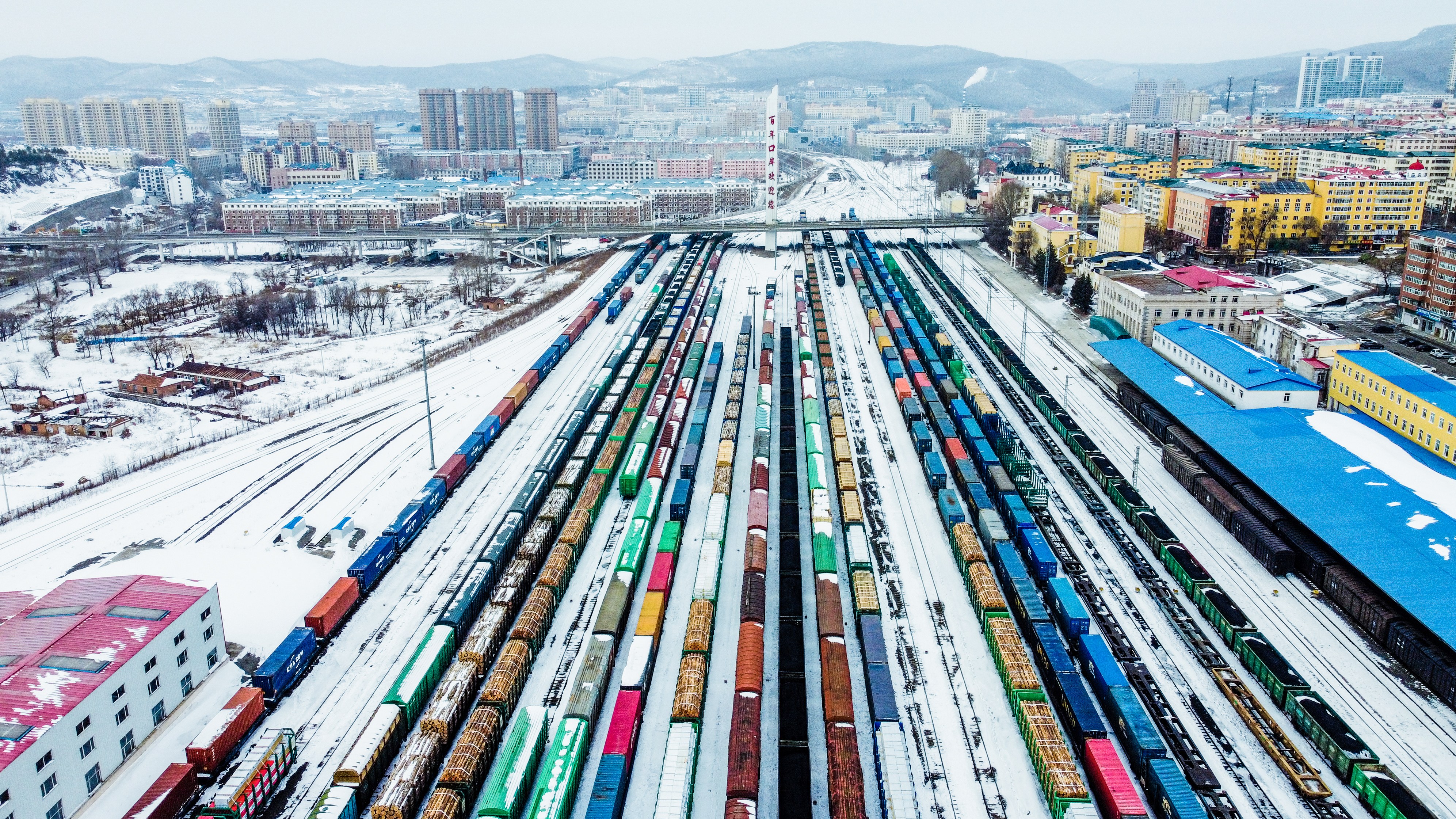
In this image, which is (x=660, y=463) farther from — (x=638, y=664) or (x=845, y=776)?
(x=845, y=776)

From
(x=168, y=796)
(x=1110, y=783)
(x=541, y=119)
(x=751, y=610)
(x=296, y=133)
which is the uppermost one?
(x=541, y=119)

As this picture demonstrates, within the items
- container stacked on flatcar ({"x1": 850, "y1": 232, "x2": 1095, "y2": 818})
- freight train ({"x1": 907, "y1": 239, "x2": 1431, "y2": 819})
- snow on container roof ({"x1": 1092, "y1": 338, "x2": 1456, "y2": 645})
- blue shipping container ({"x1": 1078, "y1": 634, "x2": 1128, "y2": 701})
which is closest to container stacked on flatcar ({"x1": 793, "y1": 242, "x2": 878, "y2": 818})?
container stacked on flatcar ({"x1": 850, "y1": 232, "x2": 1095, "y2": 818})

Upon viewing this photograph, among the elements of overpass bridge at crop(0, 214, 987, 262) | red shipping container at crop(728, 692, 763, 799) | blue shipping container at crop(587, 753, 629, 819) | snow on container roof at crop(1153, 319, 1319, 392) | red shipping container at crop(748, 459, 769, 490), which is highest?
overpass bridge at crop(0, 214, 987, 262)

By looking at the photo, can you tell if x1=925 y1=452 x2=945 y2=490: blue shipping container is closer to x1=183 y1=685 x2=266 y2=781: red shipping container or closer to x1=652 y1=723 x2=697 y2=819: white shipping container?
x1=652 y1=723 x2=697 y2=819: white shipping container

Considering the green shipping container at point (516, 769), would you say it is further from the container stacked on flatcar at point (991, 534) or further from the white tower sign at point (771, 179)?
the white tower sign at point (771, 179)

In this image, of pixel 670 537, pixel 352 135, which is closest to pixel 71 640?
pixel 670 537
